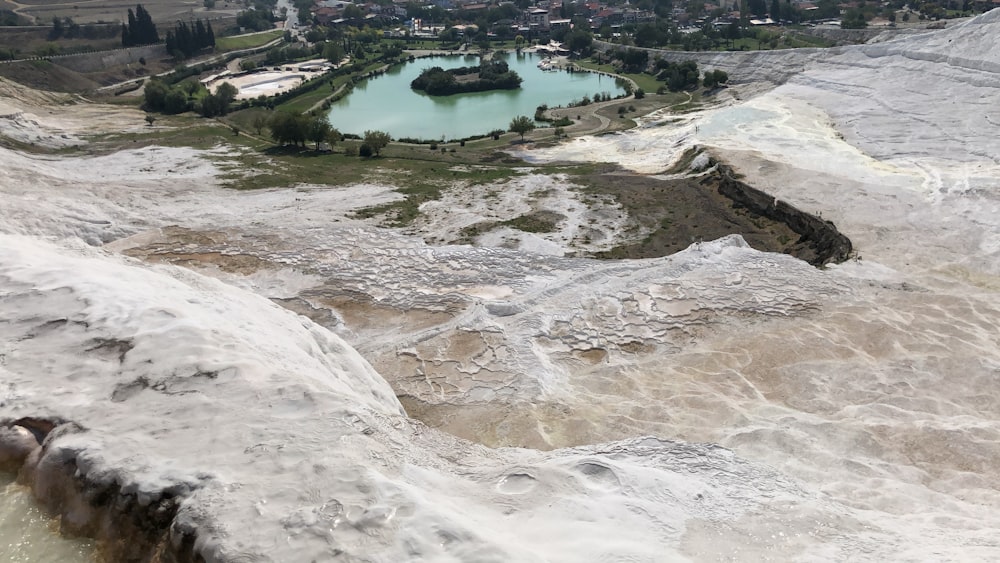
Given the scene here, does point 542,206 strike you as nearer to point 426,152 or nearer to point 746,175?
point 746,175

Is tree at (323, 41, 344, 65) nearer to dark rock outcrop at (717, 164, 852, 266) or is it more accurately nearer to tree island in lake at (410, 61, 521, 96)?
tree island in lake at (410, 61, 521, 96)

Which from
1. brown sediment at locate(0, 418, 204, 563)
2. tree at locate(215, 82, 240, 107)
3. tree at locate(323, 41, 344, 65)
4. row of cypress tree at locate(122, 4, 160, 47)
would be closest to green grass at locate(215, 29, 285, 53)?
row of cypress tree at locate(122, 4, 160, 47)

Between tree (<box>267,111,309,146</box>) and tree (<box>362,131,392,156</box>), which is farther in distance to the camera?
tree (<box>267,111,309,146</box>)

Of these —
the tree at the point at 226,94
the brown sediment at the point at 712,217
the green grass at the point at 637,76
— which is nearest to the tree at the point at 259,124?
the tree at the point at 226,94

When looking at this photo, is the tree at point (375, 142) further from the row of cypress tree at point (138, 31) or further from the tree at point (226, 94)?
the row of cypress tree at point (138, 31)

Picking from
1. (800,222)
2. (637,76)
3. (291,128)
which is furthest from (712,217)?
(637,76)
